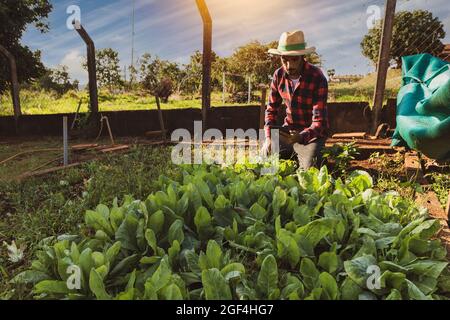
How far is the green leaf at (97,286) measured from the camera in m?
1.60

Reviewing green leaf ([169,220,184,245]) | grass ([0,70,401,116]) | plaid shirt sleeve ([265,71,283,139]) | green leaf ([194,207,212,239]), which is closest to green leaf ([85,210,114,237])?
green leaf ([169,220,184,245])

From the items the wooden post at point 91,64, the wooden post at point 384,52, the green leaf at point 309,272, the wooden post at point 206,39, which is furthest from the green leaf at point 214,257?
the wooden post at point 91,64

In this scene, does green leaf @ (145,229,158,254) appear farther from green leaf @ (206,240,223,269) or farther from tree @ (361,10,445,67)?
tree @ (361,10,445,67)

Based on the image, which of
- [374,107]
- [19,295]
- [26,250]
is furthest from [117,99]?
[19,295]

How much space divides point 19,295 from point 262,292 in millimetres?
1145

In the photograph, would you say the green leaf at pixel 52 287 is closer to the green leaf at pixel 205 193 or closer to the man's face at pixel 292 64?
the green leaf at pixel 205 193

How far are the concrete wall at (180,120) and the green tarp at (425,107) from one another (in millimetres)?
1971

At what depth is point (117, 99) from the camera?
11180 millimetres

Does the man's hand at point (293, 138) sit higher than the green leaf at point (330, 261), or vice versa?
the man's hand at point (293, 138)

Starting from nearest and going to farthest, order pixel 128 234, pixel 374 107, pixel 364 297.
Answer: pixel 364 297
pixel 128 234
pixel 374 107

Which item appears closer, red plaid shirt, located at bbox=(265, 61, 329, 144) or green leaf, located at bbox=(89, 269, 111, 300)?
green leaf, located at bbox=(89, 269, 111, 300)

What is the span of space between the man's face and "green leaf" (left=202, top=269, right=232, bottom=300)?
2.60m

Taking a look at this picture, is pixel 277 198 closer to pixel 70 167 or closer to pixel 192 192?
pixel 192 192

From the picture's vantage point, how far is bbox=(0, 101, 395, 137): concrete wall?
620 cm
